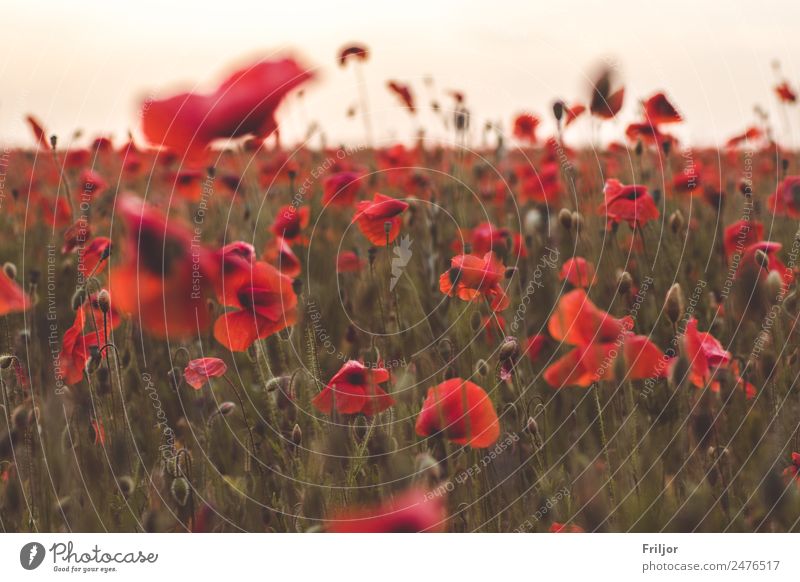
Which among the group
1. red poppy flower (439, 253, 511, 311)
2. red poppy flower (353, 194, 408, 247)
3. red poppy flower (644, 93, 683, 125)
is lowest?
red poppy flower (439, 253, 511, 311)

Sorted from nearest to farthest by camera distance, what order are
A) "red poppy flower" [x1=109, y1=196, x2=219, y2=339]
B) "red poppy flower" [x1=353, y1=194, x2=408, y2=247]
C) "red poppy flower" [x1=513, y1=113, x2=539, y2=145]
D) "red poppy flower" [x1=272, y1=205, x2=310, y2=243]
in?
"red poppy flower" [x1=109, y1=196, x2=219, y2=339], "red poppy flower" [x1=353, y1=194, x2=408, y2=247], "red poppy flower" [x1=272, y1=205, x2=310, y2=243], "red poppy flower" [x1=513, y1=113, x2=539, y2=145]

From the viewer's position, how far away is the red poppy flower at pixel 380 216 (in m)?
1.07

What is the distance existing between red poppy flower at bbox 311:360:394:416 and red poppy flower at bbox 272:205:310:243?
0.79 feet

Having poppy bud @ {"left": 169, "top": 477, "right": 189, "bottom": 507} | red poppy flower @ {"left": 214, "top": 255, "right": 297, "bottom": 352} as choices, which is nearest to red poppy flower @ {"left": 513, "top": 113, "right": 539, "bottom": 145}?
red poppy flower @ {"left": 214, "top": 255, "right": 297, "bottom": 352}

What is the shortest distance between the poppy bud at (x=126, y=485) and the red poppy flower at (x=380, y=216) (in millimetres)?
413

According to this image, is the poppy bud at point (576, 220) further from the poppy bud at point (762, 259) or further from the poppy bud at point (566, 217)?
the poppy bud at point (762, 259)

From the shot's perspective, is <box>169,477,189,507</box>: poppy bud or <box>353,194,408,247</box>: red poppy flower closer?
<box>169,477,189,507</box>: poppy bud

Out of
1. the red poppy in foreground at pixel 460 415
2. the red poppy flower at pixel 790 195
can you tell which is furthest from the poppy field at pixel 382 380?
the red poppy flower at pixel 790 195

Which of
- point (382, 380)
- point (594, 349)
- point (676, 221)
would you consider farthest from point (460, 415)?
point (676, 221)

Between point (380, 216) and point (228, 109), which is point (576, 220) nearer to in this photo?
point (380, 216)

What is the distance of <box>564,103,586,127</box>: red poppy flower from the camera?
1268 millimetres

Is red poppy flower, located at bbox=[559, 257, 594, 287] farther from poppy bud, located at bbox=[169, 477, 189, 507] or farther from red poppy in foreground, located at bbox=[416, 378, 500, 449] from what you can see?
poppy bud, located at bbox=[169, 477, 189, 507]

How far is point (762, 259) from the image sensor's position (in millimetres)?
1149

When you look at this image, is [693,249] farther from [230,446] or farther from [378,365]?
[230,446]
